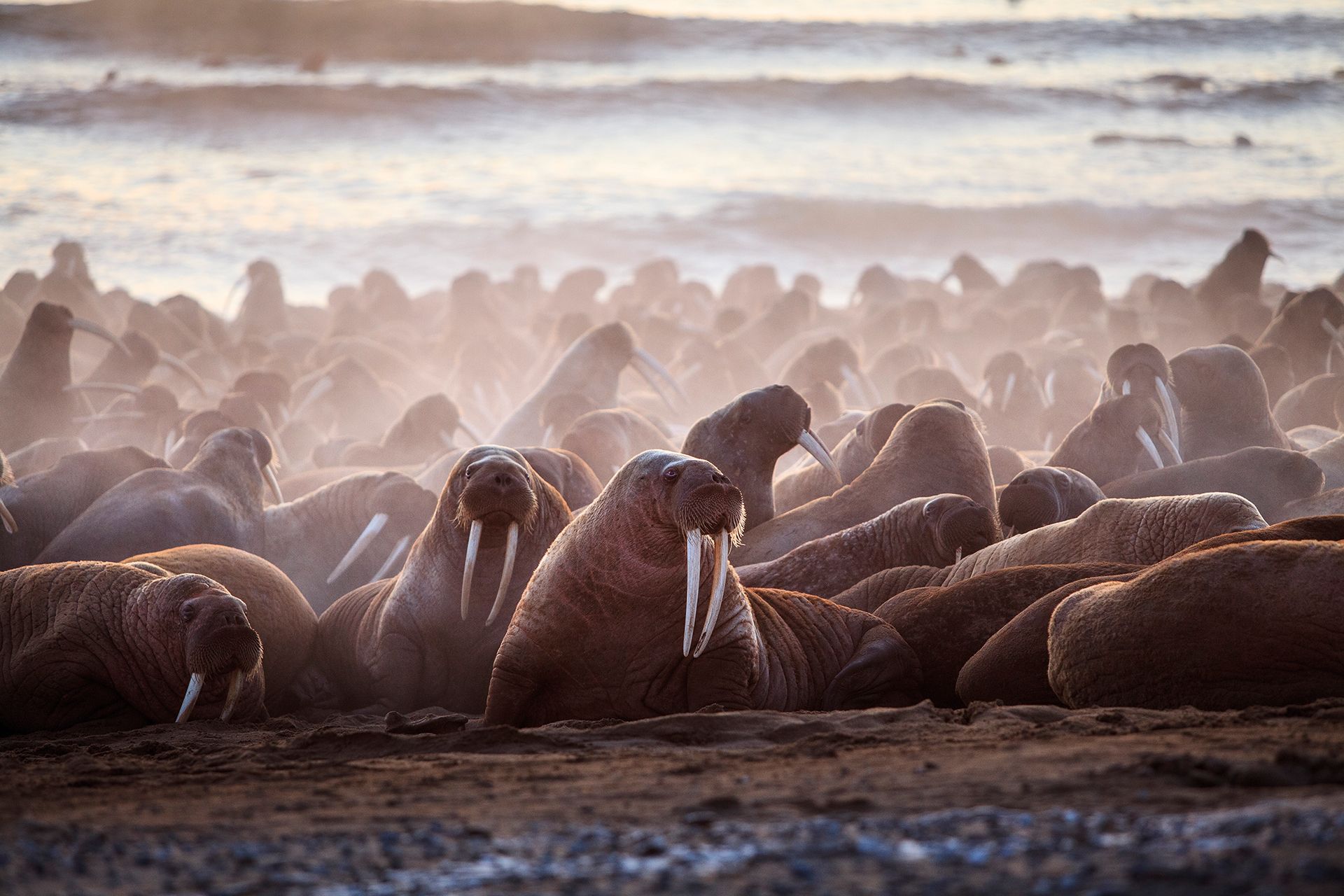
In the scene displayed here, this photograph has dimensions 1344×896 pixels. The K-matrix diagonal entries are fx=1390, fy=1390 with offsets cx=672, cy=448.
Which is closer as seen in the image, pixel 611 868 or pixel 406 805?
pixel 611 868

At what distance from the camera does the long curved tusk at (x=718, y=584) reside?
453 cm

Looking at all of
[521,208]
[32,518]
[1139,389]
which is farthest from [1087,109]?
[32,518]

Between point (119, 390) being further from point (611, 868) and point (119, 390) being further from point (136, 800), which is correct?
point (611, 868)

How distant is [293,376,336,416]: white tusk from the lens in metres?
12.7

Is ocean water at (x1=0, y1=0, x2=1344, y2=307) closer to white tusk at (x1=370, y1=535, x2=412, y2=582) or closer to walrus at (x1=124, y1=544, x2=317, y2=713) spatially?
white tusk at (x1=370, y1=535, x2=412, y2=582)

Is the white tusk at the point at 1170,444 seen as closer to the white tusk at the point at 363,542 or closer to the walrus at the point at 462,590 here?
the walrus at the point at 462,590

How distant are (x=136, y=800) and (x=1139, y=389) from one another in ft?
22.7

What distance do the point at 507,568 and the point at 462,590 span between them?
0.82 feet

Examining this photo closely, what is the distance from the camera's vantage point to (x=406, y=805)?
3.23 m

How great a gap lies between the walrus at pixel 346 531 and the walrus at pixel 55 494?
960 millimetres

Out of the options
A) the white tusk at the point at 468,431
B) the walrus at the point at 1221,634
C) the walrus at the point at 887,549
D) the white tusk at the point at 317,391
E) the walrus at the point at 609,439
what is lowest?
the walrus at the point at 1221,634

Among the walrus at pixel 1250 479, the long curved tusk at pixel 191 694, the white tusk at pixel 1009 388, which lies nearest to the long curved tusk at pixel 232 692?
the long curved tusk at pixel 191 694

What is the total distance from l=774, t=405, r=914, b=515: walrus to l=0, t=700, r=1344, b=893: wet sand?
4082 millimetres

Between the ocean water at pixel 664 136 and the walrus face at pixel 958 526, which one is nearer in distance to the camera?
the walrus face at pixel 958 526
